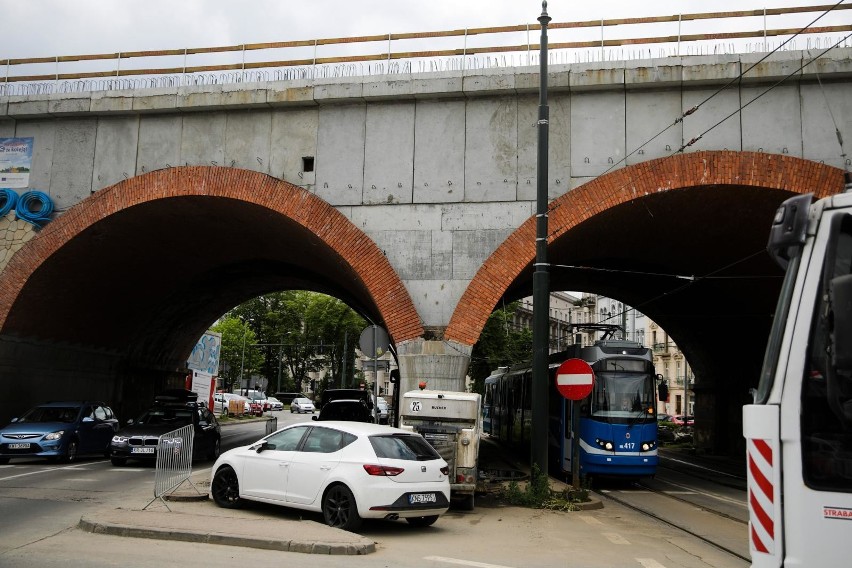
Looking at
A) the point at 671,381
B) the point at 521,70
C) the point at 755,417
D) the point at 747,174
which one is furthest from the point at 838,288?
the point at 671,381

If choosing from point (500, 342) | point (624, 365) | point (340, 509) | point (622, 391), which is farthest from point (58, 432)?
point (500, 342)

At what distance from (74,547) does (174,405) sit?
11816mm

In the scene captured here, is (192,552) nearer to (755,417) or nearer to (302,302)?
(755,417)

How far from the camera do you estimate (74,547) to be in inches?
332

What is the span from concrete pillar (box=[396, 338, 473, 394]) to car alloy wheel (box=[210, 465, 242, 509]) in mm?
5296

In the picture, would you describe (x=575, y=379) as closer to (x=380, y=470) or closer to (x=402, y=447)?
(x=402, y=447)

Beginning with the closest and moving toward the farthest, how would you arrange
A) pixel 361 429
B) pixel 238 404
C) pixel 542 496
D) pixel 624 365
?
pixel 361 429 < pixel 542 496 < pixel 624 365 < pixel 238 404

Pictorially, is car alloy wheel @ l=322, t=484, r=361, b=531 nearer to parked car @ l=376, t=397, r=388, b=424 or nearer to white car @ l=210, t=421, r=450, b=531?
white car @ l=210, t=421, r=450, b=531

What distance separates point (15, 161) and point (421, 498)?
587 inches

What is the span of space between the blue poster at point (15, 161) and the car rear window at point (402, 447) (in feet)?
44.0

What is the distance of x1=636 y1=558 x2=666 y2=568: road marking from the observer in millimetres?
8586

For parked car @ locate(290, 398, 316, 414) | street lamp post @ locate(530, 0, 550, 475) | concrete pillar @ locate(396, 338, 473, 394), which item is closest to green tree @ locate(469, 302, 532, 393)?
parked car @ locate(290, 398, 316, 414)

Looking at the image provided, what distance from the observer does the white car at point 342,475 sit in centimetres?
981

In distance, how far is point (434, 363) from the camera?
16219 millimetres
